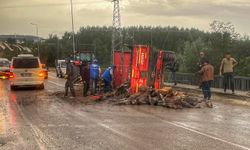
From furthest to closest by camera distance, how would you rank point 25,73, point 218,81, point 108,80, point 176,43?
point 176,43
point 25,73
point 218,81
point 108,80

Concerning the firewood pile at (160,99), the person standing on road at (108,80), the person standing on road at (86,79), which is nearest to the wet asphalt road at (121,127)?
the firewood pile at (160,99)

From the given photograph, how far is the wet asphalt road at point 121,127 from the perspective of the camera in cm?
1028

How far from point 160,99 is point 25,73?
1152 centimetres

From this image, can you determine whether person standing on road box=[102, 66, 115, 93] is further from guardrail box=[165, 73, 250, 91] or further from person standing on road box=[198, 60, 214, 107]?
guardrail box=[165, 73, 250, 91]

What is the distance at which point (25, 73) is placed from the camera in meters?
28.5

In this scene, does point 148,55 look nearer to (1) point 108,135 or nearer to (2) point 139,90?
(2) point 139,90

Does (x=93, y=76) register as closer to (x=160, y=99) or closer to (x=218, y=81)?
(x=160, y=99)

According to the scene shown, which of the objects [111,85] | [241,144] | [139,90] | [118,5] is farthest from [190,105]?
[118,5]

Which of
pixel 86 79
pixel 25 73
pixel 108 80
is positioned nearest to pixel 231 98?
pixel 108 80

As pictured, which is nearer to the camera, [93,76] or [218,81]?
[93,76]

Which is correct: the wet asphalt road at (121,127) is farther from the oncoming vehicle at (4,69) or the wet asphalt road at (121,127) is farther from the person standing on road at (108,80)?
the oncoming vehicle at (4,69)

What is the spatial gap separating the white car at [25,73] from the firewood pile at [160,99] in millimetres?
8739

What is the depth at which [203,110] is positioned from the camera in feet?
58.2

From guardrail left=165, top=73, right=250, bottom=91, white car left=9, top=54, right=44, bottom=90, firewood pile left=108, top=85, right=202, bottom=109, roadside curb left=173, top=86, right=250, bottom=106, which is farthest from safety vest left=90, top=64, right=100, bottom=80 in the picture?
guardrail left=165, top=73, right=250, bottom=91
